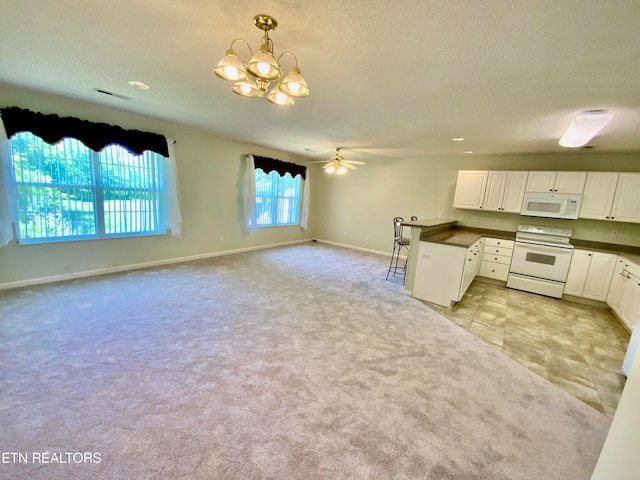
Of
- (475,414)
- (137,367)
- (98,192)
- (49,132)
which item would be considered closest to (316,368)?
(475,414)

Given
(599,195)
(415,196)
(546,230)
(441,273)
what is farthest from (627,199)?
(415,196)

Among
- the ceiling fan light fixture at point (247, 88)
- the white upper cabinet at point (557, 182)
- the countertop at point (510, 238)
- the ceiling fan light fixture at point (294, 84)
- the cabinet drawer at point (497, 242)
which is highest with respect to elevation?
the ceiling fan light fixture at point (247, 88)

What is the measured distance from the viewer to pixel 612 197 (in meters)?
4.11

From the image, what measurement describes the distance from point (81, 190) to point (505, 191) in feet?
23.1

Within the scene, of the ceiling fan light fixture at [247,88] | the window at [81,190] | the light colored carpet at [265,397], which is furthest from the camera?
the window at [81,190]

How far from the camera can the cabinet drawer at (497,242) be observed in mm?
4652

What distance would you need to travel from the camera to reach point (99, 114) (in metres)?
3.78

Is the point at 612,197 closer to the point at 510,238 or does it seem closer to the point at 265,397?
the point at 510,238

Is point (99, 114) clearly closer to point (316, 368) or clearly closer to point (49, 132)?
point (49, 132)

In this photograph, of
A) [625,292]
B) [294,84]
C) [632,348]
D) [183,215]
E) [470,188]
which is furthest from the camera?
[470,188]

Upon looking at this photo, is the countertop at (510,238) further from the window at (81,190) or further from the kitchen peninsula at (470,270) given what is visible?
the window at (81,190)

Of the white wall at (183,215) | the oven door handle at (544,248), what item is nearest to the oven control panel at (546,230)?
the oven door handle at (544,248)

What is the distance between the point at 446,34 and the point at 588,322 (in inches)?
164

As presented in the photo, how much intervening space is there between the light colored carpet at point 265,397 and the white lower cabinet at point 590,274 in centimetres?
268
